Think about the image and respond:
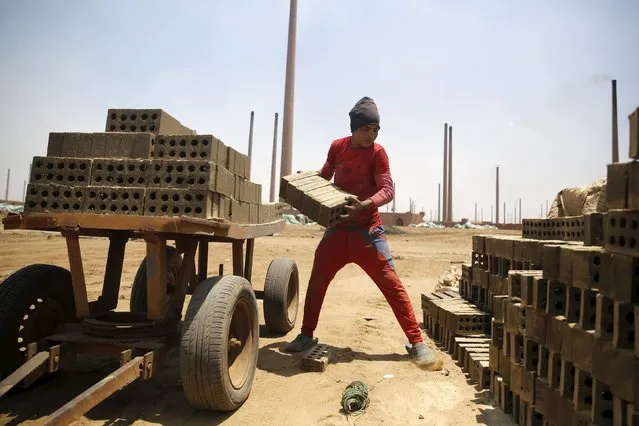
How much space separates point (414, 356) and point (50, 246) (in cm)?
1250

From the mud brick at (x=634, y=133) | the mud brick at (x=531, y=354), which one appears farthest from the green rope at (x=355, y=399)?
the mud brick at (x=634, y=133)

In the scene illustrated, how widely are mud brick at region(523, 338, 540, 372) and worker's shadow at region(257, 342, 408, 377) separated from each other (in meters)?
1.71

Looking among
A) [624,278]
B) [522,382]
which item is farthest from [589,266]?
[522,382]

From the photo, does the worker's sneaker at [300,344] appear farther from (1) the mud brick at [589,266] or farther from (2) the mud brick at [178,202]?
(1) the mud brick at [589,266]

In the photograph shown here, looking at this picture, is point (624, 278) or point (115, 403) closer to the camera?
point (624, 278)

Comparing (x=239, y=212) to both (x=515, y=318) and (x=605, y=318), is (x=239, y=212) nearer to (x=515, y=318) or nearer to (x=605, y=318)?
(x=515, y=318)

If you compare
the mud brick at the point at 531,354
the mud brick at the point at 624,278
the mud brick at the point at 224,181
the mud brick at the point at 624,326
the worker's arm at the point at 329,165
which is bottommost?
the mud brick at the point at 531,354

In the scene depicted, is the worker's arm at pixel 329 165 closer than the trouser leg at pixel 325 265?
No

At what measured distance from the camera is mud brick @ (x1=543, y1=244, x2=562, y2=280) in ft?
8.88

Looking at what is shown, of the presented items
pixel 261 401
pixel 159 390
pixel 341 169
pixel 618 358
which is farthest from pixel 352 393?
pixel 341 169

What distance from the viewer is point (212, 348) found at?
284cm

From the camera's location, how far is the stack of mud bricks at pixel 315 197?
399cm

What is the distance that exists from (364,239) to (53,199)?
9.52 feet

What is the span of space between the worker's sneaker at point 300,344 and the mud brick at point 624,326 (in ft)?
10.3
